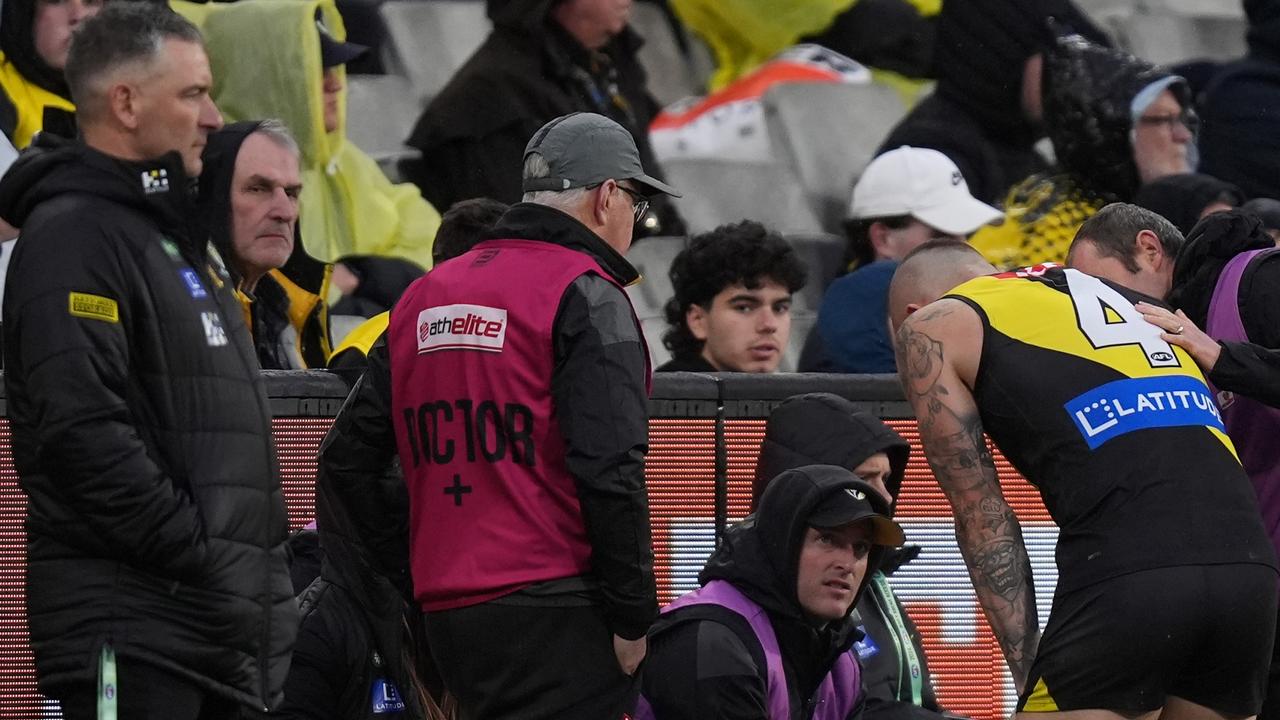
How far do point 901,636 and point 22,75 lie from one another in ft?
12.0

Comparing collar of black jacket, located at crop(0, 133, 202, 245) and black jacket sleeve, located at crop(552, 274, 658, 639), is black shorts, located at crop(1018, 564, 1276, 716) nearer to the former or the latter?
black jacket sleeve, located at crop(552, 274, 658, 639)

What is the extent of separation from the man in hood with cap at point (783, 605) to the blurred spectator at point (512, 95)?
295 centimetres

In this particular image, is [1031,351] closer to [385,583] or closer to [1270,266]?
[1270,266]

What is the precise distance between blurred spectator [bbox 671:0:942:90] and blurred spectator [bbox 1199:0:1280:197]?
1511 mm

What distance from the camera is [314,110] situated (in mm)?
8258

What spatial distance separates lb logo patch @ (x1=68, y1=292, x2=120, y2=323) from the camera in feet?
15.3

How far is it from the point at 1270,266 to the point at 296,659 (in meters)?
2.86

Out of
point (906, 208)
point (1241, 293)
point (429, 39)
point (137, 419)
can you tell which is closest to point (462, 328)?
point (137, 419)

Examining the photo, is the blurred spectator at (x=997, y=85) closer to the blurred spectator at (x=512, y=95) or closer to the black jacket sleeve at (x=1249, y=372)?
the blurred spectator at (x=512, y=95)

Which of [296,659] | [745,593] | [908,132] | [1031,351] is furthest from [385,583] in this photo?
[908,132]

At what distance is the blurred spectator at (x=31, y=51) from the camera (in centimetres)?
766

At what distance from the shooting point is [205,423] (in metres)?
4.82

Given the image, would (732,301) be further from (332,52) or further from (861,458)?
(332,52)

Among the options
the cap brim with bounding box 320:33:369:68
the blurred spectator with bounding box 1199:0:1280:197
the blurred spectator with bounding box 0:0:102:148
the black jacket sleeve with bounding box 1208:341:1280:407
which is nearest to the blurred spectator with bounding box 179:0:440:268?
the cap brim with bounding box 320:33:369:68
